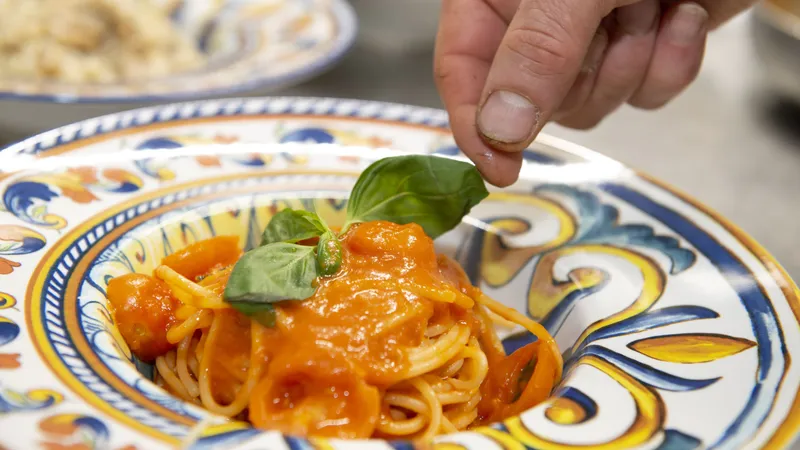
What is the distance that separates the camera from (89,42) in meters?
4.15

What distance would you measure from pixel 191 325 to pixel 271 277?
386mm

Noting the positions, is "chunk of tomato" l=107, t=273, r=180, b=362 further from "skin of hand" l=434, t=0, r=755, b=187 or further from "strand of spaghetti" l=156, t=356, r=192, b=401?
"skin of hand" l=434, t=0, r=755, b=187

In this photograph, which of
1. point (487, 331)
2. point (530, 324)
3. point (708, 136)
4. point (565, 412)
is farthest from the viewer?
point (708, 136)

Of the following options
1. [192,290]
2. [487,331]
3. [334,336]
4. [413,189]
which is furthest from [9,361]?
[487,331]

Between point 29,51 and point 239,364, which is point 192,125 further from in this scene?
point 29,51

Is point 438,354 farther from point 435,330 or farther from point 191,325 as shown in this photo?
point 191,325

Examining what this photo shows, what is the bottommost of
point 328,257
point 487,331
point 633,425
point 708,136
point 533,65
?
point 633,425

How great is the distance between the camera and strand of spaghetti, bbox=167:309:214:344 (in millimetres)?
2072

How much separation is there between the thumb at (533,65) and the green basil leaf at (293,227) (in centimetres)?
55

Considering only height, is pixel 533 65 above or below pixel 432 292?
above

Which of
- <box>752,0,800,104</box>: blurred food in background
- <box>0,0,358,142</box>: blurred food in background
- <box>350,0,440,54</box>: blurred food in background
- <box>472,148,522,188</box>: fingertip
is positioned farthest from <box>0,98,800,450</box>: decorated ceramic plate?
<box>350,0,440,54</box>: blurred food in background

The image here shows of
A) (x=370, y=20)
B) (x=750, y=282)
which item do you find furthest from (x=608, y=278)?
(x=370, y=20)

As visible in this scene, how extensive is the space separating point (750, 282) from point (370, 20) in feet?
13.3

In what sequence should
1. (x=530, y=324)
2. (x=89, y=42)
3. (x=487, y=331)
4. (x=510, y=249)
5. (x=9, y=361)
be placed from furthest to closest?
(x=89, y=42)
(x=510, y=249)
(x=487, y=331)
(x=530, y=324)
(x=9, y=361)
